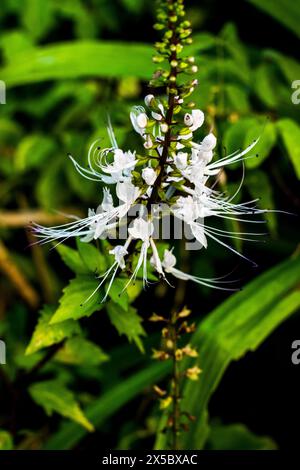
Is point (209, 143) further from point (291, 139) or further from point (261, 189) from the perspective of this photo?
point (261, 189)

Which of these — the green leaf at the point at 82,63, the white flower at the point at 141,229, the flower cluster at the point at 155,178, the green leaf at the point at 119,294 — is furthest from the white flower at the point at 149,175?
the green leaf at the point at 82,63

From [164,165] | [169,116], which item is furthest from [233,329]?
[169,116]

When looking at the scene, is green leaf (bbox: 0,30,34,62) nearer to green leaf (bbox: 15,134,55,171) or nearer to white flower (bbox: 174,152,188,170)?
green leaf (bbox: 15,134,55,171)

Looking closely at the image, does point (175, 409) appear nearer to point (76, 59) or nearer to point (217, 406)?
point (217, 406)

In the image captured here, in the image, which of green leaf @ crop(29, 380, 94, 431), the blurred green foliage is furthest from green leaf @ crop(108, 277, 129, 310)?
green leaf @ crop(29, 380, 94, 431)

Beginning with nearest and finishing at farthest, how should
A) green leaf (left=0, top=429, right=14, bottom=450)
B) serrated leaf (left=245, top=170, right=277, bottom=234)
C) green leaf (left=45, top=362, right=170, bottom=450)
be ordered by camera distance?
green leaf (left=0, top=429, right=14, bottom=450) → green leaf (left=45, top=362, right=170, bottom=450) → serrated leaf (left=245, top=170, right=277, bottom=234)

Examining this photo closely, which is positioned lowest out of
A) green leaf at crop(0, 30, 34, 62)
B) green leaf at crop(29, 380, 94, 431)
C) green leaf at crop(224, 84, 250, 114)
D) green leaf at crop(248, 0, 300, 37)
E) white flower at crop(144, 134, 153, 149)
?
green leaf at crop(29, 380, 94, 431)
